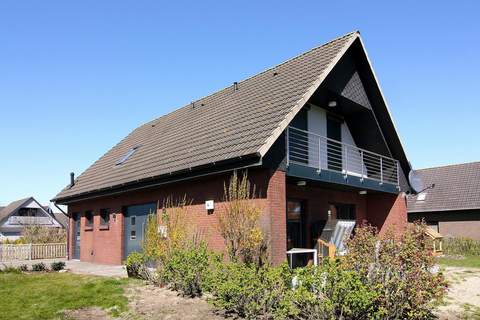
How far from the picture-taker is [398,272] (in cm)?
764

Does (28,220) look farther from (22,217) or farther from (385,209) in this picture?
(385,209)

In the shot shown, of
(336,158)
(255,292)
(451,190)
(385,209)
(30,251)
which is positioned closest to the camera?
(255,292)

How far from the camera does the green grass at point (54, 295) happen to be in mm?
9198

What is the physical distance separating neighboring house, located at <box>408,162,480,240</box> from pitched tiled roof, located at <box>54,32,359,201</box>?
20.1 meters

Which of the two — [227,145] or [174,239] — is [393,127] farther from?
[174,239]

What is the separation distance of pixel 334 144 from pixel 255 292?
33.1 ft

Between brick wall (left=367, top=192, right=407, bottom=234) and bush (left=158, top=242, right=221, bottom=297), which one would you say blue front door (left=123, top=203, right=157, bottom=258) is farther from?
brick wall (left=367, top=192, right=407, bottom=234)

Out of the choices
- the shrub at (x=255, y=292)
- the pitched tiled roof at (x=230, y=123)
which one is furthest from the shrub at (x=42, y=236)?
the shrub at (x=255, y=292)

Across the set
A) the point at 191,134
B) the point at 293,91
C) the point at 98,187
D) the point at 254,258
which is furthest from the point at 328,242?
the point at 98,187

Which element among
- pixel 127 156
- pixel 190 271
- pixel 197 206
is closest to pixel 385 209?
pixel 197 206

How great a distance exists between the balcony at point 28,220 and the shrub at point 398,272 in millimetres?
61428

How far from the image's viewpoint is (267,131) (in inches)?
470

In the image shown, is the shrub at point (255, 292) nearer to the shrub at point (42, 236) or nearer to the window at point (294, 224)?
the window at point (294, 224)

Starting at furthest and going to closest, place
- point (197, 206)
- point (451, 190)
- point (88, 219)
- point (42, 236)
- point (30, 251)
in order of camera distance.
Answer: point (451, 190) < point (42, 236) < point (30, 251) < point (88, 219) < point (197, 206)
